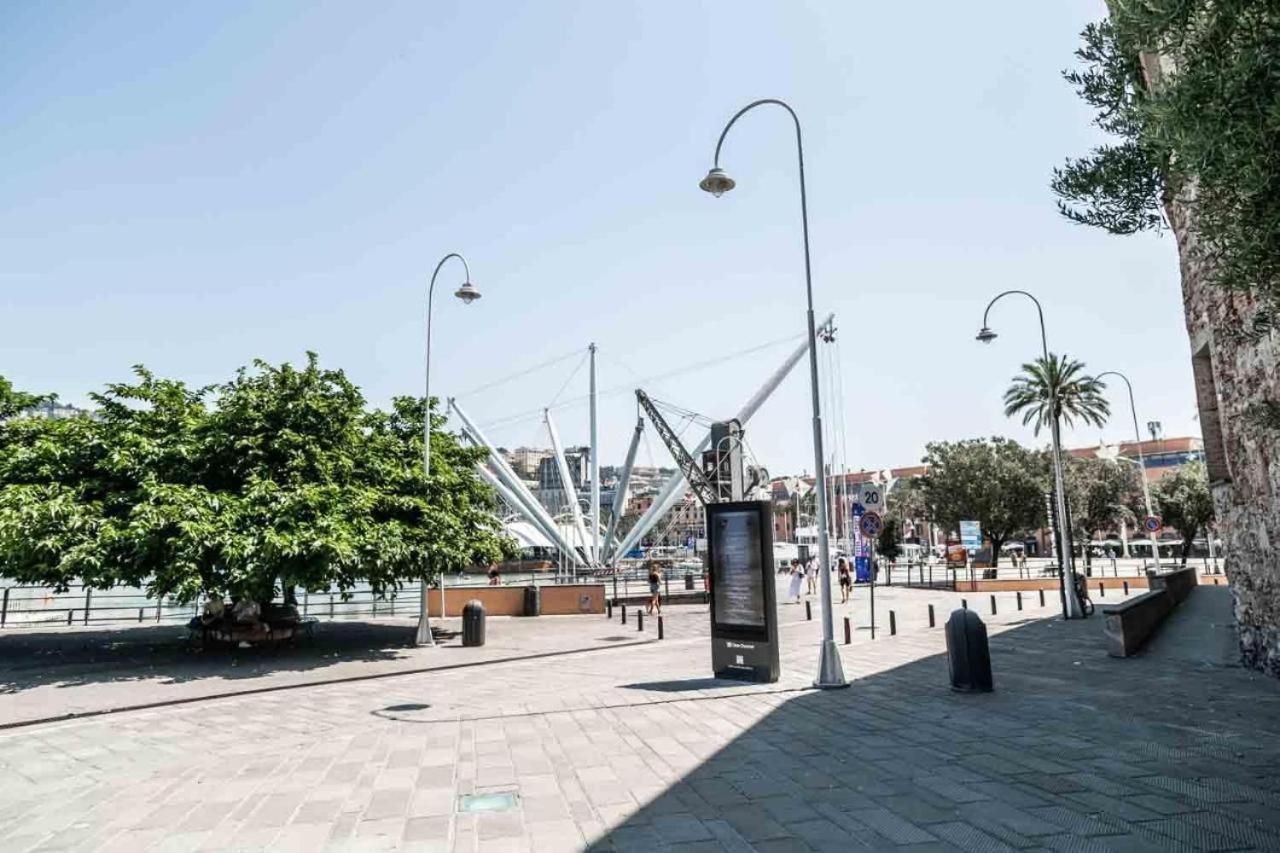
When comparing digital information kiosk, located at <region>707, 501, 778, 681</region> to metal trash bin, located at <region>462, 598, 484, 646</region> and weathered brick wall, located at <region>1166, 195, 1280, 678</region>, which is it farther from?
metal trash bin, located at <region>462, 598, 484, 646</region>

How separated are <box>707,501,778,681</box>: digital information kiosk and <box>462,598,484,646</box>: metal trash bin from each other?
7.18 meters

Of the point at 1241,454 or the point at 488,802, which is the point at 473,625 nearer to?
the point at 488,802

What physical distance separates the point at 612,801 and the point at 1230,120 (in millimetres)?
6554

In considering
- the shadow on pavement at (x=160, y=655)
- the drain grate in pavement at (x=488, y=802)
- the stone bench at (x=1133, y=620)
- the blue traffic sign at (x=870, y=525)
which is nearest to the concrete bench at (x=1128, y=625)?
the stone bench at (x=1133, y=620)

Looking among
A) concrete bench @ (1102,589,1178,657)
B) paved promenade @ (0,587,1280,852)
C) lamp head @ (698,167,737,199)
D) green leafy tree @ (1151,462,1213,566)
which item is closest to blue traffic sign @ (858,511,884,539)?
paved promenade @ (0,587,1280,852)

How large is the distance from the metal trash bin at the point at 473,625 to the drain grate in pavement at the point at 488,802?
11751 millimetres

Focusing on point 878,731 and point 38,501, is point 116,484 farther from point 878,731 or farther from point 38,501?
point 878,731

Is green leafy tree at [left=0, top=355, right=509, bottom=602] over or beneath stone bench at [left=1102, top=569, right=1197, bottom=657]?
over

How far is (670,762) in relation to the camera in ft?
24.8

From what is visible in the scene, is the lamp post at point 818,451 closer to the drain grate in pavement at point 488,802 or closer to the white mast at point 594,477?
the drain grate in pavement at point 488,802

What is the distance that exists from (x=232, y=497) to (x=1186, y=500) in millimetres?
68206

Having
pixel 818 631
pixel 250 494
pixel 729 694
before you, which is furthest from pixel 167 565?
pixel 818 631

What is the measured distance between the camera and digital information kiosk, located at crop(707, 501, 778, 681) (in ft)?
40.8

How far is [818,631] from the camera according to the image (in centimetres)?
2017
